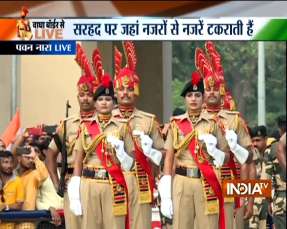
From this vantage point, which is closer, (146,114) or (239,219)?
(146,114)

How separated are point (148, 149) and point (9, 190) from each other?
1110mm

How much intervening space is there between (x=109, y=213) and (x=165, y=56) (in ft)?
4.03

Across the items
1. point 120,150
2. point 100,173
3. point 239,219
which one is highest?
point 120,150

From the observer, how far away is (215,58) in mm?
8906

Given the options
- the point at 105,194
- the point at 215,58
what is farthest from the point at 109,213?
the point at 215,58

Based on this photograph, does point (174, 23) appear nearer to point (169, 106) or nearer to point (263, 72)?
point (169, 106)

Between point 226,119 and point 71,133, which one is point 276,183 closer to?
point 226,119

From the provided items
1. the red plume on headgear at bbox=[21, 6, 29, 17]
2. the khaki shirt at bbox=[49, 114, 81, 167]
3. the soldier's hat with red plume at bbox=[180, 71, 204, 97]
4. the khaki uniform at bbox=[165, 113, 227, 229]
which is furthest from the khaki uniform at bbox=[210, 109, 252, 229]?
the red plume on headgear at bbox=[21, 6, 29, 17]

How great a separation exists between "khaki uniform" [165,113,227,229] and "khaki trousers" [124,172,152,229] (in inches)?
8.7

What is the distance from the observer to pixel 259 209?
8.95 m

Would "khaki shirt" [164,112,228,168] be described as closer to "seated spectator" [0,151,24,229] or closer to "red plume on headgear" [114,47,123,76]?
"red plume on headgear" [114,47,123,76]

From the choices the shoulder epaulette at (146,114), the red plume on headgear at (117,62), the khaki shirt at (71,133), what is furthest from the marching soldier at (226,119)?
the khaki shirt at (71,133)

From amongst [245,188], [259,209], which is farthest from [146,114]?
[259,209]

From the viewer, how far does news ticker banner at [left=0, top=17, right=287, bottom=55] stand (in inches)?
343
